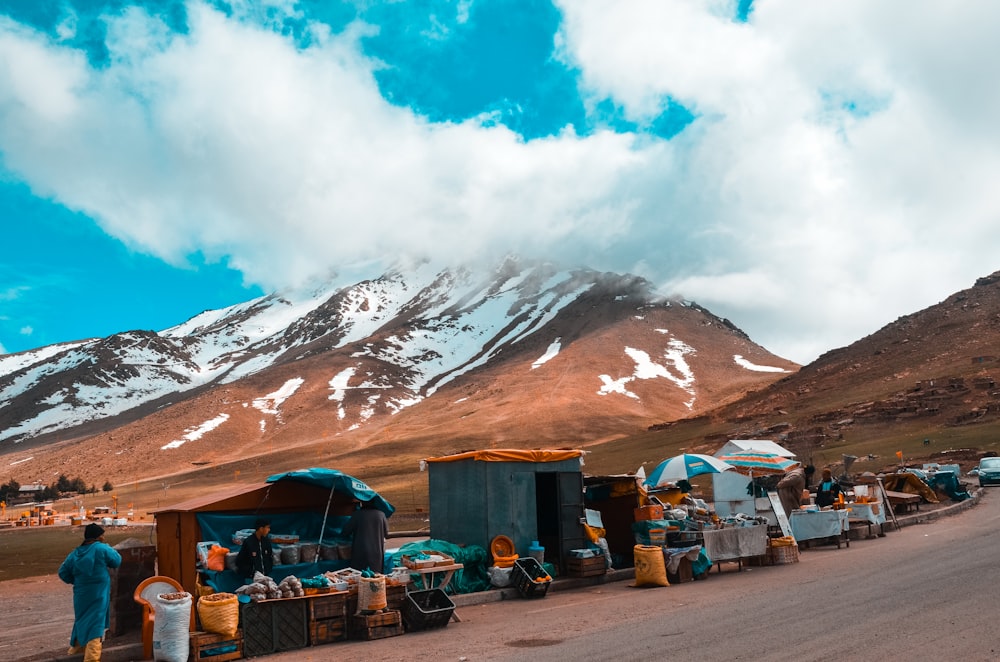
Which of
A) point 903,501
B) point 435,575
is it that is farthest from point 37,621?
point 903,501

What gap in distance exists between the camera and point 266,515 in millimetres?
14469

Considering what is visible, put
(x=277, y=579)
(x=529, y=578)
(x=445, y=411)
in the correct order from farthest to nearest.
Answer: (x=445, y=411), (x=529, y=578), (x=277, y=579)

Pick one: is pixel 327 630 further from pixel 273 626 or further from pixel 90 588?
pixel 90 588

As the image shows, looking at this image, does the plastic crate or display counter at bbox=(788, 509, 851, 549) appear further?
display counter at bbox=(788, 509, 851, 549)

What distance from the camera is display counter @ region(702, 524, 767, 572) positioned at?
17219 millimetres

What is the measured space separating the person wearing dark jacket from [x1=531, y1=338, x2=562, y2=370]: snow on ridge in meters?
138

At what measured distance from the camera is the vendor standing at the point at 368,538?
14.2 meters

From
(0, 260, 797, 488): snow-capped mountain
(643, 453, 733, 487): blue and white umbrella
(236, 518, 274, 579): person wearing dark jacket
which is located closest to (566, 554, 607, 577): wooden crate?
(236, 518, 274, 579): person wearing dark jacket

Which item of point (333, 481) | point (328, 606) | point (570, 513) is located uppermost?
point (333, 481)

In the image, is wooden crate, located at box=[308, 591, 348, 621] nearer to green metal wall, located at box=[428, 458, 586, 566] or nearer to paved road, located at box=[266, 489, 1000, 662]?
paved road, located at box=[266, 489, 1000, 662]

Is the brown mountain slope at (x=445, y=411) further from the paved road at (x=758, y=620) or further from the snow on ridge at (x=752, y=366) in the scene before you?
the paved road at (x=758, y=620)

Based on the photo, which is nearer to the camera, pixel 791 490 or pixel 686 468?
pixel 791 490

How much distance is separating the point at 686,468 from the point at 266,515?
1328 centimetres

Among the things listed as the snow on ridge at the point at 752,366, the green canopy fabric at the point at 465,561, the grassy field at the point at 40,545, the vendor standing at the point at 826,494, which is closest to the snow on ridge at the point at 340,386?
the snow on ridge at the point at 752,366
